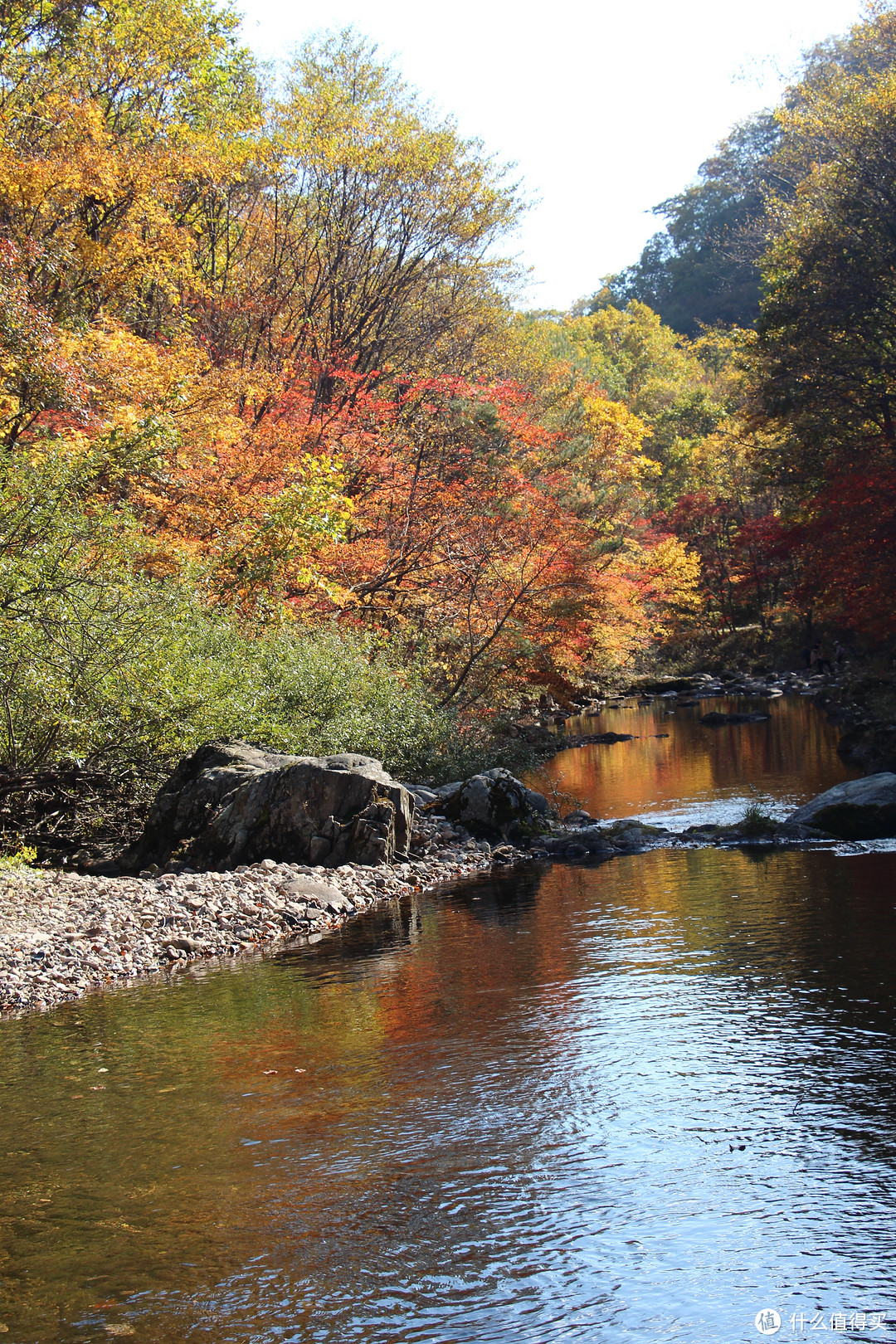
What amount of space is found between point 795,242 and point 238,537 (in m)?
14.5

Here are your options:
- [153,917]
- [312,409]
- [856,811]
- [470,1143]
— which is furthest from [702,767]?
[470,1143]

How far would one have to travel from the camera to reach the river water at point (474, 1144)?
3914 mm

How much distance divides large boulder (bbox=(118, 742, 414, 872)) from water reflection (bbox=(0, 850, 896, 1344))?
10.6 ft

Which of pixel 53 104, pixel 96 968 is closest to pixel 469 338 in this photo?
pixel 53 104

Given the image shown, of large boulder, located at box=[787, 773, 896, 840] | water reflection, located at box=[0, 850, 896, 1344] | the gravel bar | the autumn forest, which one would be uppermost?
the autumn forest

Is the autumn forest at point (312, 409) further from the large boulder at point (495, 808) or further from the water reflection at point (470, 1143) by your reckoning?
the water reflection at point (470, 1143)

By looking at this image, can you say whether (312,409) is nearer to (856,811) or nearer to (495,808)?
(495,808)

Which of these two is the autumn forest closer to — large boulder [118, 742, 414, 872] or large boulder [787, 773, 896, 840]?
large boulder [118, 742, 414, 872]

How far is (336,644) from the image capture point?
1592 centimetres

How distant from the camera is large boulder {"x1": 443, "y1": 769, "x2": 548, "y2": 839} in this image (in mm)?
14367

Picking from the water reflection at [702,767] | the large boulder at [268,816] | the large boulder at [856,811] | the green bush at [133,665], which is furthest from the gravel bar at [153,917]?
the water reflection at [702,767]

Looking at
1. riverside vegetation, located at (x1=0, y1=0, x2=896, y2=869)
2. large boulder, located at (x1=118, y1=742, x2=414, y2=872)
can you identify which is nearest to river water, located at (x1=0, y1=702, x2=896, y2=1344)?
large boulder, located at (x1=118, y1=742, x2=414, y2=872)

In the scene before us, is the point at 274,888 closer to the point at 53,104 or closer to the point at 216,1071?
the point at 216,1071

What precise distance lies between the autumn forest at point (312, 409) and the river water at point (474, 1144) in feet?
18.0
